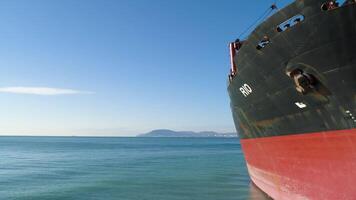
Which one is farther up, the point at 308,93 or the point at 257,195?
the point at 308,93

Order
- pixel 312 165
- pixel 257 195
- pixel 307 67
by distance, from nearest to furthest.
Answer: pixel 307 67, pixel 312 165, pixel 257 195

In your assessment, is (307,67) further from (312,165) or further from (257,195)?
(257,195)

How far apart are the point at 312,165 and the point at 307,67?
2775 millimetres

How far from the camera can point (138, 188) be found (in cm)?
2155

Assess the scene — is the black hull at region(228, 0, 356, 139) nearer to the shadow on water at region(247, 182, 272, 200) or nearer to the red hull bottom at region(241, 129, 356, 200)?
the red hull bottom at region(241, 129, 356, 200)

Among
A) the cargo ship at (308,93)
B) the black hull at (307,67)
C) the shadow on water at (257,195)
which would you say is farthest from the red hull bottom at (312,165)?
the shadow on water at (257,195)

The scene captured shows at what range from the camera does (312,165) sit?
962cm

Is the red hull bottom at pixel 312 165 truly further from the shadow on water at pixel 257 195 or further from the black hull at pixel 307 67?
the shadow on water at pixel 257 195

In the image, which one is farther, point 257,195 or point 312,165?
point 257,195

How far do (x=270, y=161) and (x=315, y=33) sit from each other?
18.9ft

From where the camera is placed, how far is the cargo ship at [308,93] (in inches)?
322

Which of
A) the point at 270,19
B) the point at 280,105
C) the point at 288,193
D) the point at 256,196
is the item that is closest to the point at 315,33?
the point at 270,19

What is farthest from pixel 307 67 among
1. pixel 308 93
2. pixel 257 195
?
pixel 257 195

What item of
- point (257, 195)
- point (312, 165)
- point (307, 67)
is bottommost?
point (257, 195)
